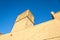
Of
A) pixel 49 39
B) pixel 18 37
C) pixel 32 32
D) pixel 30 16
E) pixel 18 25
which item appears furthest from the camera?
pixel 30 16

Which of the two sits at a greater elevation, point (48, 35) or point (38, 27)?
point (38, 27)

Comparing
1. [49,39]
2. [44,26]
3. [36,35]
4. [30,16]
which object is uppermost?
[30,16]

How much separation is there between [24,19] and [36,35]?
0.73 metres

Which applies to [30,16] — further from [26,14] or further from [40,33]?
[40,33]

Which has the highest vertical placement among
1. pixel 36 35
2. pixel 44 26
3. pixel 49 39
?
pixel 44 26

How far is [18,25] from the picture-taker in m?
2.36

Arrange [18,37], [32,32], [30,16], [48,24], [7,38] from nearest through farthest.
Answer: [48,24] → [32,32] → [18,37] → [7,38] → [30,16]

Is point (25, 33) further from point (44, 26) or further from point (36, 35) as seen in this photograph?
point (44, 26)

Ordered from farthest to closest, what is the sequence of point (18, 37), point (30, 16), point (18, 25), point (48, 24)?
1. point (30, 16)
2. point (18, 25)
3. point (18, 37)
4. point (48, 24)

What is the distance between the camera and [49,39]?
5.19 ft

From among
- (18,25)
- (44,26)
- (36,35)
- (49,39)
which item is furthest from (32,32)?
(18,25)

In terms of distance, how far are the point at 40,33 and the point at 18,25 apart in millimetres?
777

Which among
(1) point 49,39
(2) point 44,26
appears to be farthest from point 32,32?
(1) point 49,39

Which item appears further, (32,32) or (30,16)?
(30,16)
